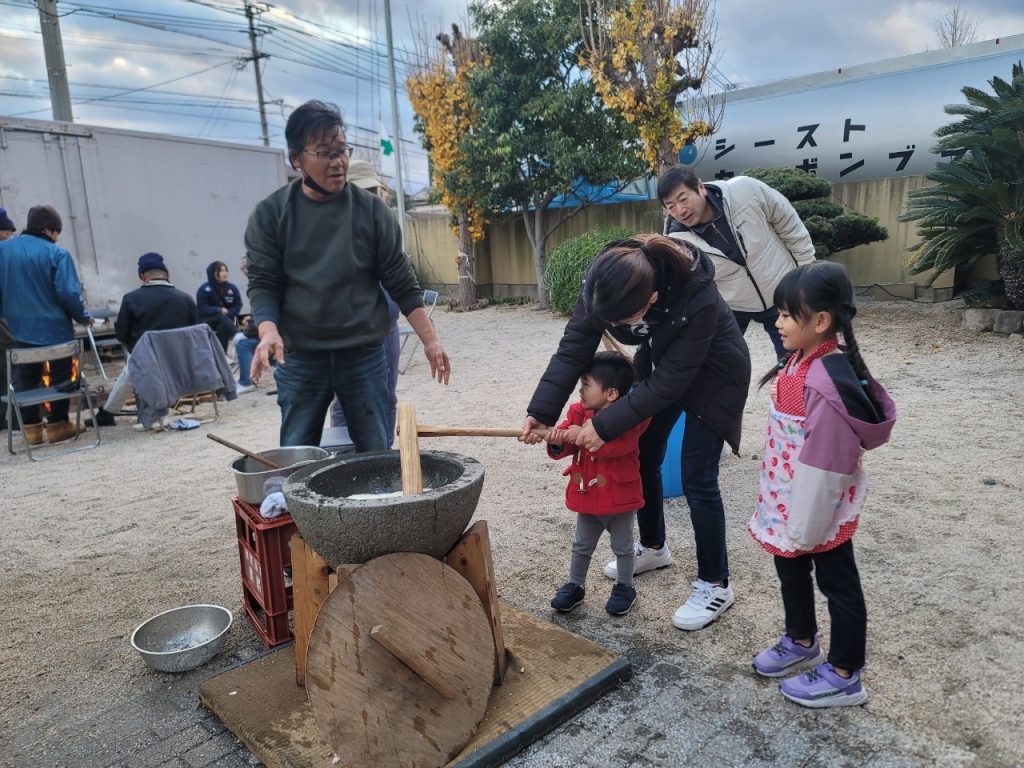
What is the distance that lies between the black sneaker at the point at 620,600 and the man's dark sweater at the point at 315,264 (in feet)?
4.70

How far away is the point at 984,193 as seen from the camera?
710 centimetres

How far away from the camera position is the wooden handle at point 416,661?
1831 mm

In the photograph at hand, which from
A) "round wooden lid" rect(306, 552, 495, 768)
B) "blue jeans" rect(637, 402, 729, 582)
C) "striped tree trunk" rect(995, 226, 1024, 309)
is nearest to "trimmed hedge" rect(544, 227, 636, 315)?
"striped tree trunk" rect(995, 226, 1024, 309)

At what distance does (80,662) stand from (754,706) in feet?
7.85

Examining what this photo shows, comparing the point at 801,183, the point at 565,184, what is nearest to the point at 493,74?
the point at 565,184

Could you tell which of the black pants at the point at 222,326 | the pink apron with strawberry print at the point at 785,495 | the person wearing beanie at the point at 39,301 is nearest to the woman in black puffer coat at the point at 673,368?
the pink apron with strawberry print at the point at 785,495

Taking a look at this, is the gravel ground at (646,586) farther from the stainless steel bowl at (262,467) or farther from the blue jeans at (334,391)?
the blue jeans at (334,391)

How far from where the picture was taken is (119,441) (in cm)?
607

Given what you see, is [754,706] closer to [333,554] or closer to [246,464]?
[333,554]

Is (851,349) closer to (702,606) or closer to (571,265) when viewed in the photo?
(702,606)

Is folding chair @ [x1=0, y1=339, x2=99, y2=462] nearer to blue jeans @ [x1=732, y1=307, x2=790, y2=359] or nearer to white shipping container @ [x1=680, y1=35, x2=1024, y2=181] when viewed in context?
blue jeans @ [x1=732, y1=307, x2=790, y2=359]

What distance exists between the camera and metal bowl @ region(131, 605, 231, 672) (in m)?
2.42

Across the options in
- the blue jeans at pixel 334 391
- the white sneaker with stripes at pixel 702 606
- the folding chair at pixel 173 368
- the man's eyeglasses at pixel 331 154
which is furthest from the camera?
the folding chair at pixel 173 368

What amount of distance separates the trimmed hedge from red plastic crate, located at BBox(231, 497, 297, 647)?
28.1ft
